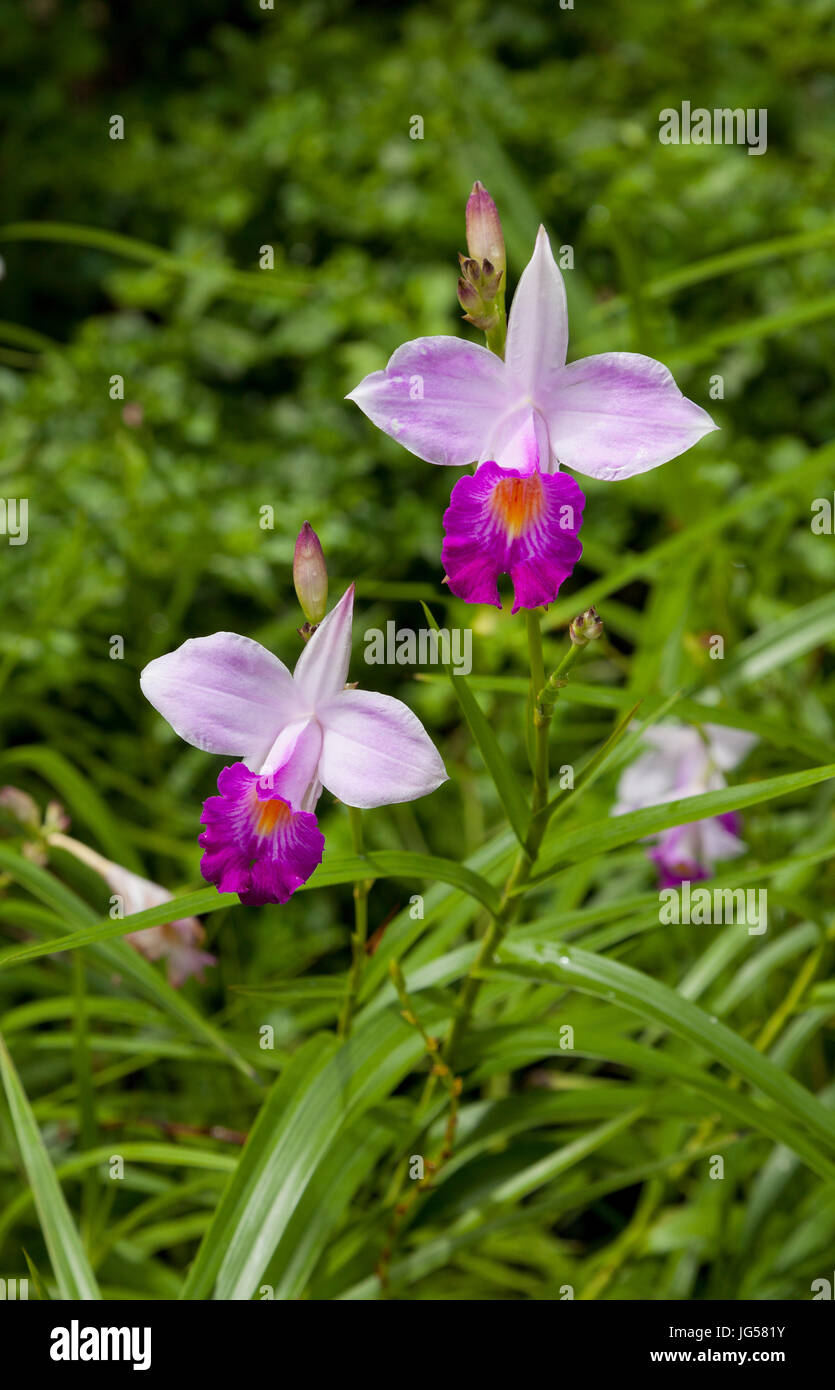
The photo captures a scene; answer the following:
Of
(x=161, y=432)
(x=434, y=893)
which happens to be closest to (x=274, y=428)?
(x=161, y=432)

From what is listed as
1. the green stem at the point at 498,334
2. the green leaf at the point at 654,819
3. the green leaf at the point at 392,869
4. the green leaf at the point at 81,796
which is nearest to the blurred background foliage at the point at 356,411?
the green leaf at the point at 81,796

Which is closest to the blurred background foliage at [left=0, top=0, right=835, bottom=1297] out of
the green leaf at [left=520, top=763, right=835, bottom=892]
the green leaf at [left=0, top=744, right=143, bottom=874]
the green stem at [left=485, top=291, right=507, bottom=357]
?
the green leaf at [left=0, top=744, right=143, bottom=874]

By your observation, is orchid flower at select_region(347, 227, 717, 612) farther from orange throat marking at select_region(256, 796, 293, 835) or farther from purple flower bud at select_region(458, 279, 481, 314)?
orange throat marking at select_region(256, 796, 293, 835)

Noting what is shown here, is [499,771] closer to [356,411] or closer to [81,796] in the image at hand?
[81,796]

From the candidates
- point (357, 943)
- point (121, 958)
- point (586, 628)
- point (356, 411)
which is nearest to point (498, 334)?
point (586, 628)

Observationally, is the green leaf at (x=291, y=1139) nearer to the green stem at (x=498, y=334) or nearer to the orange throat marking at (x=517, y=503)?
the orange throat marking at (x=517, y=503)

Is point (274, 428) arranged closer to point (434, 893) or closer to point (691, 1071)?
point (434, 893)
